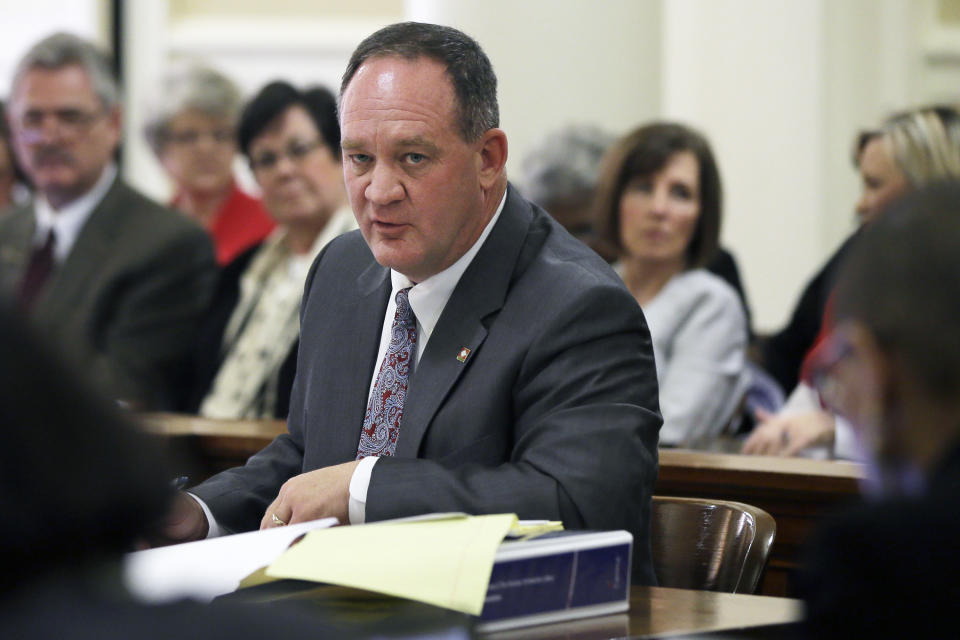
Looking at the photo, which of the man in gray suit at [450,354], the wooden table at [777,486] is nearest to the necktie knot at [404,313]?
the man in gray suit at [450,354]

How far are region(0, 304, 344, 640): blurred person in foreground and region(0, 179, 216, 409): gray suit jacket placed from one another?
358 cm

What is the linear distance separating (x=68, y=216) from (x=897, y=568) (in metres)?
4.24

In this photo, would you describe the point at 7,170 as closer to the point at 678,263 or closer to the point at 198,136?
the point at 198,136

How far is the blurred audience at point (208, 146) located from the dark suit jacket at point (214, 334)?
3.10ft

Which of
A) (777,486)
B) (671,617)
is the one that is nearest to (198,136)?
(777,486)

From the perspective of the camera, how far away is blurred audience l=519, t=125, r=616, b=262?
5043 mm

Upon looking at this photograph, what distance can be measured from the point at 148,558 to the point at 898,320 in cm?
101

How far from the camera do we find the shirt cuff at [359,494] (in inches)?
83.7

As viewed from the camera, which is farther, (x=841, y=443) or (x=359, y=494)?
(x=841, y=443)

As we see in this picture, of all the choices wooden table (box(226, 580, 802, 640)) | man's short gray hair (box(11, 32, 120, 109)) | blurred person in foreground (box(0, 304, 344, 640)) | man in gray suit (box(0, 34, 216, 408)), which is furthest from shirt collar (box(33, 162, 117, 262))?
blurred person in foreground (box(0, 304, 344, 640))

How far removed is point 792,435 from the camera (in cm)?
386

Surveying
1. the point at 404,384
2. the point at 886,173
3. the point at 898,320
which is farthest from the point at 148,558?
the point at 886,173

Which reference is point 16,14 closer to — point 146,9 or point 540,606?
point 146,9

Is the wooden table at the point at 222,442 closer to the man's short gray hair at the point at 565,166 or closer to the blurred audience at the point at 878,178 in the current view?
the blurred audience at the point at 878,178
